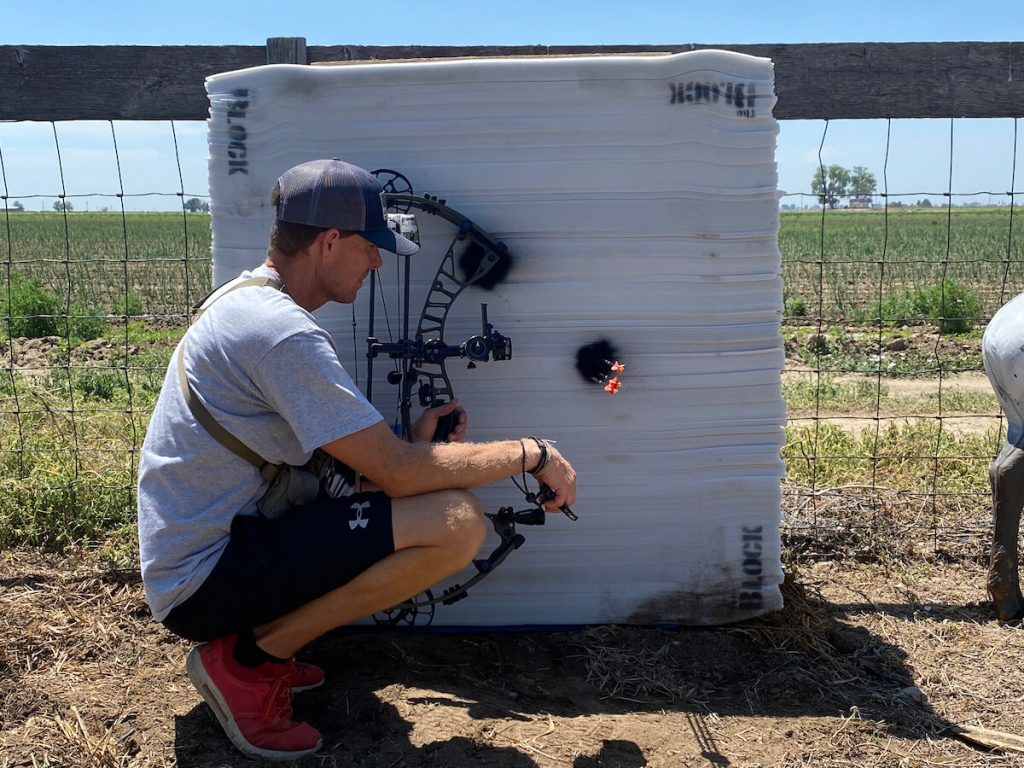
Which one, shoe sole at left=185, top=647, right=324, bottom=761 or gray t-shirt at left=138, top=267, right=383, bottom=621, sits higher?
gray t-shirt at left=138, top=267, right=383, bottom=621

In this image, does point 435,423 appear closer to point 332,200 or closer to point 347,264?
point 347,264

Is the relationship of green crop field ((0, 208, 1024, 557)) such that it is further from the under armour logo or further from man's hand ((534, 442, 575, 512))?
man's hand ((534, 442, 575, 512))

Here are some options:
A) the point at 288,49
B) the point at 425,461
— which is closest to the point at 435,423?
the point at 425,461

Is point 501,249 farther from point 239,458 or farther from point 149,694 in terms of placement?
point 149,694

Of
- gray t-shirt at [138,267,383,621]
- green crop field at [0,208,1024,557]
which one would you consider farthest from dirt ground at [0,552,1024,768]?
gray t-shirt at [138,267,383,621]

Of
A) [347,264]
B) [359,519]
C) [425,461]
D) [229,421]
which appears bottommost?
[359,519]

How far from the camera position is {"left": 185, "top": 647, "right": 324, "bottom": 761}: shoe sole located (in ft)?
8.98

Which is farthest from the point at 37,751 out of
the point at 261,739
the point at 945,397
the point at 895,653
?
the point at 945,397

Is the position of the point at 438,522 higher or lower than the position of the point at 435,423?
lower

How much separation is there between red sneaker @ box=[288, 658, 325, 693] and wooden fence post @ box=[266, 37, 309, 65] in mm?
2270

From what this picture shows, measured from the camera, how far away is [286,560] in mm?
2691

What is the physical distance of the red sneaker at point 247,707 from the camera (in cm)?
274

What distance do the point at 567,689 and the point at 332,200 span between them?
5.70 ft

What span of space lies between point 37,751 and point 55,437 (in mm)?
2679
